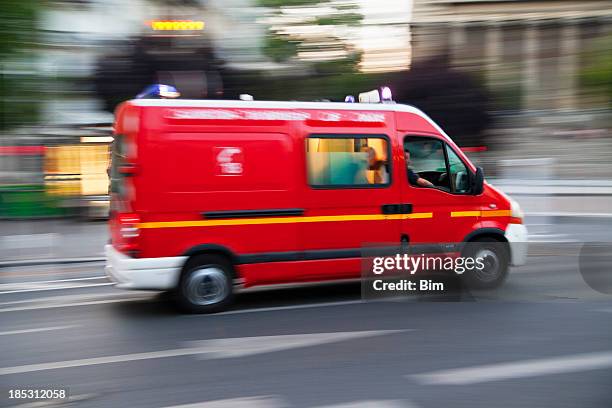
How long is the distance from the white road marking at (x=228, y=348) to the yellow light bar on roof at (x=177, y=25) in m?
20.0

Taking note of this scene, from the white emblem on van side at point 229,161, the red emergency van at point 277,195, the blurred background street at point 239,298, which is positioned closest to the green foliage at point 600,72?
the blurred background street at point 239,298

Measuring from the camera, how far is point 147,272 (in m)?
7.41

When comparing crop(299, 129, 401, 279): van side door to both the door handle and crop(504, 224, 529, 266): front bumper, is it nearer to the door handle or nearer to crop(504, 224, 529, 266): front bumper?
the door handle

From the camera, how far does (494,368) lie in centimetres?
556

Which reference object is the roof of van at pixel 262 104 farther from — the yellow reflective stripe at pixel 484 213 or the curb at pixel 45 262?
the curb at pixel 45 262

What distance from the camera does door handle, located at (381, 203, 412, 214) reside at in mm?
8258

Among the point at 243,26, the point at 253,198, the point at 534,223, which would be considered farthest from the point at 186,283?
the point at 243,26

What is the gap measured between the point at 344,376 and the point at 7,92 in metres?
3.18

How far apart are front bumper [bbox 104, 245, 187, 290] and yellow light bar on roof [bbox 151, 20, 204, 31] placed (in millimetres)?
18626

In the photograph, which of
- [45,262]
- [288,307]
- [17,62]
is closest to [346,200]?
[288,307]

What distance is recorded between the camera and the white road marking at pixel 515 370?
5312 mm

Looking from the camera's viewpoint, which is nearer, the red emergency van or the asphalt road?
the asphalt road

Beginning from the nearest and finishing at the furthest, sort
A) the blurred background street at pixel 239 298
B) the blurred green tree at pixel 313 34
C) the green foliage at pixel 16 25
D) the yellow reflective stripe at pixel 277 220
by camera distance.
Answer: the green foliage at pixel 16 25 < the blurred background street at pixel 239 298 < the yellow reflective stripe at pixel 277 220 < the blurred green tree at pixel 313 34

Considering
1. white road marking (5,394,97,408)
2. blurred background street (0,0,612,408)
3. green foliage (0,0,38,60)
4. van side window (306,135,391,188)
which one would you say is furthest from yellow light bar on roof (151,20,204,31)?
green foliage (0,0,38,60)
